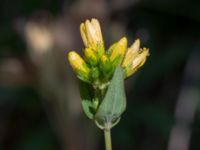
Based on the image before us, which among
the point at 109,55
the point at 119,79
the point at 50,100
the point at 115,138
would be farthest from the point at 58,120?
the point at 119,79

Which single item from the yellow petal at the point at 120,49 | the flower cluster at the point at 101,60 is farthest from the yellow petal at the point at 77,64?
the yellow petal at the point at 120,49

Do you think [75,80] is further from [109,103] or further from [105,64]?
[109,103]

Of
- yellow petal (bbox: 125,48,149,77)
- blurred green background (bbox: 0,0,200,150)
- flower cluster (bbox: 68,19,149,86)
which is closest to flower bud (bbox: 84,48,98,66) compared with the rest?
flower cluster (bbox: 68,19,149,86)

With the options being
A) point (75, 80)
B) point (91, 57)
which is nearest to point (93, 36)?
point (91, 57)

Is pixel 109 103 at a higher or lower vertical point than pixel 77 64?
lower

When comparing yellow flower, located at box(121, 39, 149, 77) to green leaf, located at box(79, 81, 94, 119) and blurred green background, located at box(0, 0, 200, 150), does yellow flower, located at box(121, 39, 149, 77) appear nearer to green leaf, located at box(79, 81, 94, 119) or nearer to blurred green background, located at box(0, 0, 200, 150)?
green leaf, located at box(79, 81, 94, 119)

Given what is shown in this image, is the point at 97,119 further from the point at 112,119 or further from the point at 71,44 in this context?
the point at 71,44
